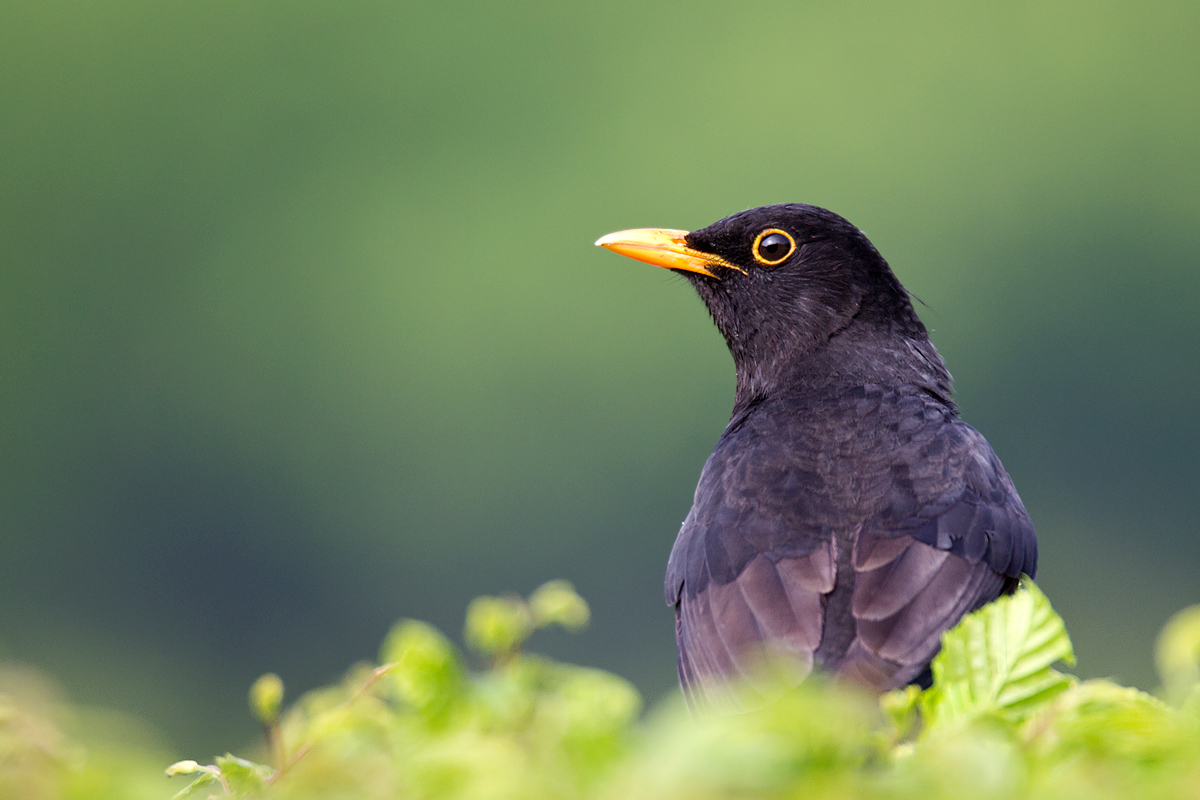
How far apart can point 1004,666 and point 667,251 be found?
14.5 feet

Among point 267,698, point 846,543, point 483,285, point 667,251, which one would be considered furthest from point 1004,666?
point 483,285

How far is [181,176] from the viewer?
120 ft

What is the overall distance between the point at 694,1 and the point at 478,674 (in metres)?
40.6

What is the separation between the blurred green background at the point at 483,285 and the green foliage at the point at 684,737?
1013 inches

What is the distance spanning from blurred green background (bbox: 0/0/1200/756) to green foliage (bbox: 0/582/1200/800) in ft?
84.4

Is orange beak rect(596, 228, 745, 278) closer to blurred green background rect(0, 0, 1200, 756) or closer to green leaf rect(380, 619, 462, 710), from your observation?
green leaf rect(380, 619, 462, 710)

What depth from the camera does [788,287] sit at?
5500mm

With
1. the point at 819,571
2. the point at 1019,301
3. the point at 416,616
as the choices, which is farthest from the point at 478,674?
the point at 1019,301

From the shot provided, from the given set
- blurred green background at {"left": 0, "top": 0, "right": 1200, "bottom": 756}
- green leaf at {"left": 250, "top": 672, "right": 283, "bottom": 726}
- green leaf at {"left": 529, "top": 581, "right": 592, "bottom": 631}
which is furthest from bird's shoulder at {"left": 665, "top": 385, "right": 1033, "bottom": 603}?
blurred green background at {"left": 0, "top": 0, "right": 1200, "bottom": 756}

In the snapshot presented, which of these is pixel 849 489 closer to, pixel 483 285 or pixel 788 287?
pixel 788 287

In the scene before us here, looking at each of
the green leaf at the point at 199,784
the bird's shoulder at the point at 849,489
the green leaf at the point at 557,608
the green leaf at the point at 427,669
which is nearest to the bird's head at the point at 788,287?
the bird's shoulder at the point at 849,489

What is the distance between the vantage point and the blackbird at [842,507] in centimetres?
363

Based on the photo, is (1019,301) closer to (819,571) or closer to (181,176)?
(181,176)

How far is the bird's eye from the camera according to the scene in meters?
5.56
